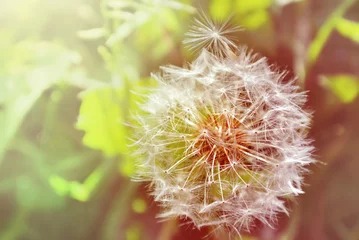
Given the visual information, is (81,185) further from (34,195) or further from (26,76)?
(26,76)

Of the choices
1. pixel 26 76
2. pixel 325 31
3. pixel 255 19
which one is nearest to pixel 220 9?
pixel 255 19

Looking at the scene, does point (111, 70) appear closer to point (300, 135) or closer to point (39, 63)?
point (39, 63)

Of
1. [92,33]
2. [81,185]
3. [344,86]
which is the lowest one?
[344,86]

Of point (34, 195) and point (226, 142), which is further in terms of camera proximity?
point (34, 195)

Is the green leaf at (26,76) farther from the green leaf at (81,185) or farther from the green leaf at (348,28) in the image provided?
the green leaf at (348,28)

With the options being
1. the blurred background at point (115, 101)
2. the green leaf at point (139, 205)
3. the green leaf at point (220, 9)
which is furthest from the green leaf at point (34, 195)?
the green leaf at point (220, 9)

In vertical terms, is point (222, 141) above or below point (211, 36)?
below
